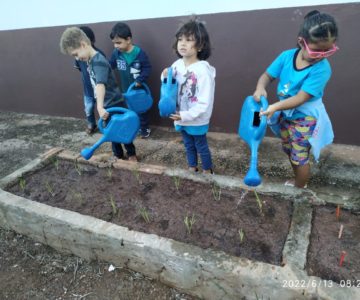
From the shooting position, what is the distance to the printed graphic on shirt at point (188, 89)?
7.24 feet

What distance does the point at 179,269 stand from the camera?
1692 mm

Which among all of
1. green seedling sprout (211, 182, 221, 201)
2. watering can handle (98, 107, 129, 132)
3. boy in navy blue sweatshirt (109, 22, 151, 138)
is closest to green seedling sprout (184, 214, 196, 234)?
green seedling sprout (211, 182, 221, 201)

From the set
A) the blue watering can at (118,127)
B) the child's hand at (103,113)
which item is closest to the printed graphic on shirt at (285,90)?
the blue watering can at (118,127)

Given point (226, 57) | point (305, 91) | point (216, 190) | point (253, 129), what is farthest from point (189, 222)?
point (226, 57)

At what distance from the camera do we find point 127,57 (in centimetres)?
341

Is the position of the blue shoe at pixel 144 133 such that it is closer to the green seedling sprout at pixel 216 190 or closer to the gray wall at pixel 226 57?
the gray wall at pixel 226 57

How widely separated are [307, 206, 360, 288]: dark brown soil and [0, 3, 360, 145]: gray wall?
4.92 ft

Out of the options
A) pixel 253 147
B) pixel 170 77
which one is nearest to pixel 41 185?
pixel 170 77

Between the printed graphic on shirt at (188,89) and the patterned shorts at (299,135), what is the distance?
683mm

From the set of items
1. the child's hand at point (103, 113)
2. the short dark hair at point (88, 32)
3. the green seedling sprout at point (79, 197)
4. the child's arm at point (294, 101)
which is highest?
the short dark hair at point (88, 32)

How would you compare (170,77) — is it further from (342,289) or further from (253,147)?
(342,289)

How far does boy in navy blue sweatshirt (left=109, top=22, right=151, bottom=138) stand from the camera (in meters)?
3.24

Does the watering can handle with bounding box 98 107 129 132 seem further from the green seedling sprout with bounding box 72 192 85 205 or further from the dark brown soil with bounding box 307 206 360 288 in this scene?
the dark brown soil with bounding box 307 206 360 288
